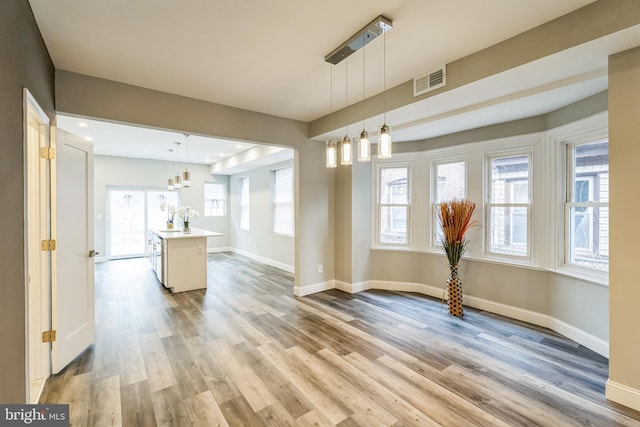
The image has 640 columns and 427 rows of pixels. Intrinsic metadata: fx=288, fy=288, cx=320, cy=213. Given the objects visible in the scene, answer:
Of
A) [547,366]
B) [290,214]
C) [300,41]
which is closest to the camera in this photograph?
[300,41]

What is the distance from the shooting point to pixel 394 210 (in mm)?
4961

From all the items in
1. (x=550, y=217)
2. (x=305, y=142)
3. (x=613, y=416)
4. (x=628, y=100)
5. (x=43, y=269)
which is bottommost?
(x=613, y=416)

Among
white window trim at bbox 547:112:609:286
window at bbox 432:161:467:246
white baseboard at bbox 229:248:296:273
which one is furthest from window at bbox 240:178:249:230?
white window trim at bbox 547:112:609:286

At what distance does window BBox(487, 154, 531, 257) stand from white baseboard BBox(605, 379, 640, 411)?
1.79 meters

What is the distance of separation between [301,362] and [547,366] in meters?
2.19

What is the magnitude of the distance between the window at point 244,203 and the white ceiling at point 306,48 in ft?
17.3

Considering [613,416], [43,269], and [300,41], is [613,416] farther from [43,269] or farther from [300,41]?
[43,269]

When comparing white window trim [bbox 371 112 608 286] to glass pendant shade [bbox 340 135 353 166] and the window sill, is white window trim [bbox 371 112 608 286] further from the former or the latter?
glass pendant shade [bbox 340 135 353 166]

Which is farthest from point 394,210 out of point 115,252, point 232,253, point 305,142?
point 115,252

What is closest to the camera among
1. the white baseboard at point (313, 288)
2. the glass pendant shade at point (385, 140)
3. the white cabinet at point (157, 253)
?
the glass pendant shade at point (385, 140)

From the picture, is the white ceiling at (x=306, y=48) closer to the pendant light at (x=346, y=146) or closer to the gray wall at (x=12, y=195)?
the pendant light at (x=346, y=146)

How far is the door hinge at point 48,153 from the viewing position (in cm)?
239

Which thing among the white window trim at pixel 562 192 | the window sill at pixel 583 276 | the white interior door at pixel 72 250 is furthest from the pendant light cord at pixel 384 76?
the white interior door at pixel 72 250

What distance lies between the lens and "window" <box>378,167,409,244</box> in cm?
488
